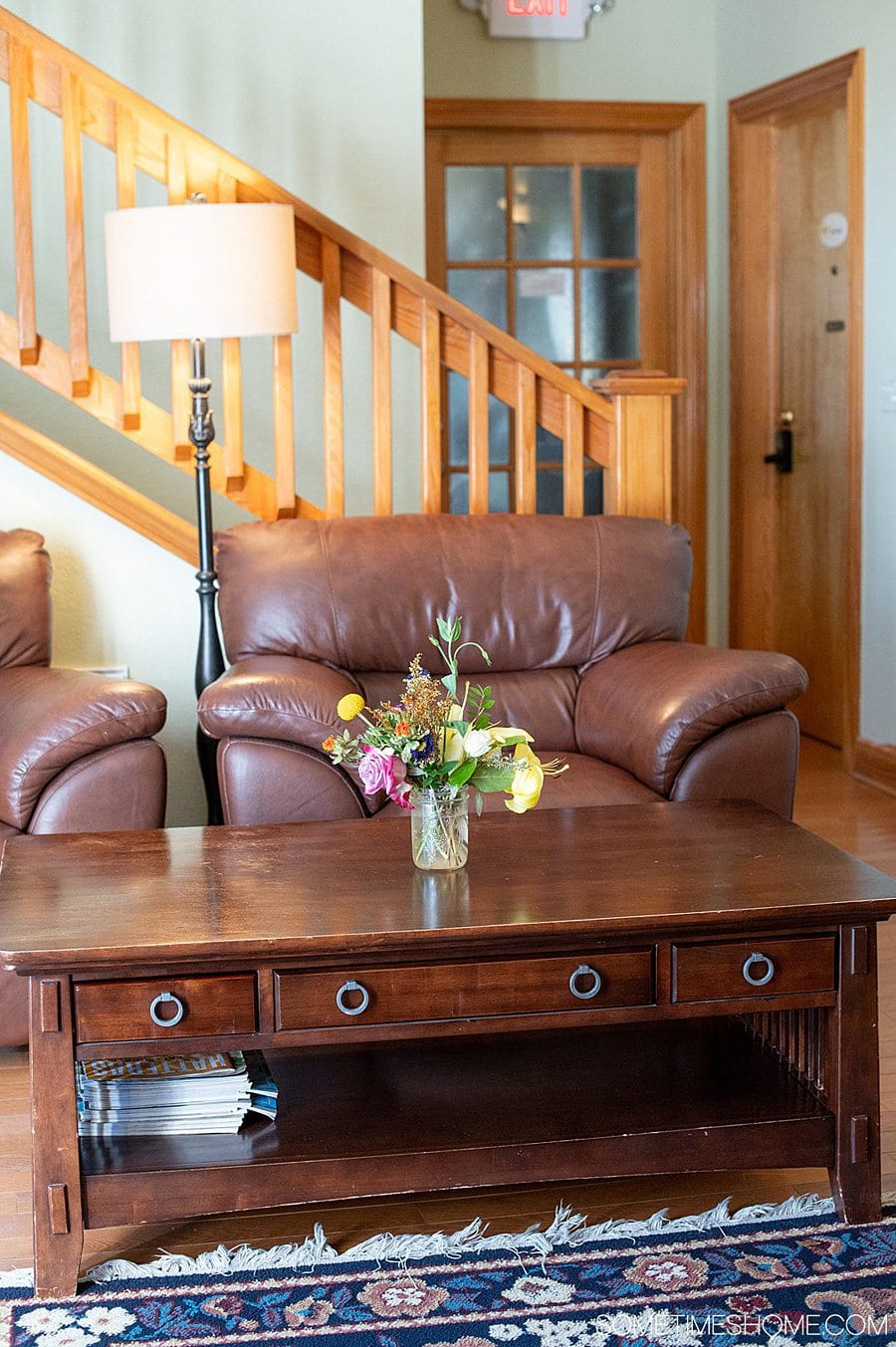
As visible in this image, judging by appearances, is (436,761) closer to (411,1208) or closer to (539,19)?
(411,1208)

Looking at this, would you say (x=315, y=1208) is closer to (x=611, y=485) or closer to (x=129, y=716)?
(x=129, y=716)

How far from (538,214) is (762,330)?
3.12 ft

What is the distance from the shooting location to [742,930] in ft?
6.91

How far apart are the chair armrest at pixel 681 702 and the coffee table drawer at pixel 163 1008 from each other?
47.4 inches

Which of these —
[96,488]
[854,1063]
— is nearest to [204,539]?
[96,488]

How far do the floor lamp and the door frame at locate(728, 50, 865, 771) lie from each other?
2.26 m

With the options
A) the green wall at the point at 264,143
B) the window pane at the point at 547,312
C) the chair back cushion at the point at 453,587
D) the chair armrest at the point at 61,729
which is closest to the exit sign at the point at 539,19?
the window pane at the point at 547,312

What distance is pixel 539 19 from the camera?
560 cm

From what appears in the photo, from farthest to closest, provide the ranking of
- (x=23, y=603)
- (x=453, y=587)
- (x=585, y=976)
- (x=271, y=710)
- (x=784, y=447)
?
1. (x=784, y=447)
2. (x=453, y=587)
3. (x=23, y=603)
4. (x=271, y=710)
5. (x=585, y=976)

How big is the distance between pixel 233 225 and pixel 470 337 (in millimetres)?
803

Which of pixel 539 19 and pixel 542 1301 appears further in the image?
pixel 539 19

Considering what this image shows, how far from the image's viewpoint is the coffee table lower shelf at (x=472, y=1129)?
6.64ft

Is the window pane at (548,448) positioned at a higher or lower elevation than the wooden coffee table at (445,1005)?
higher

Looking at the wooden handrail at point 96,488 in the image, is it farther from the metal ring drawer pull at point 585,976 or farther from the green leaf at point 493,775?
the metal ring drawer pull at point 585,976
